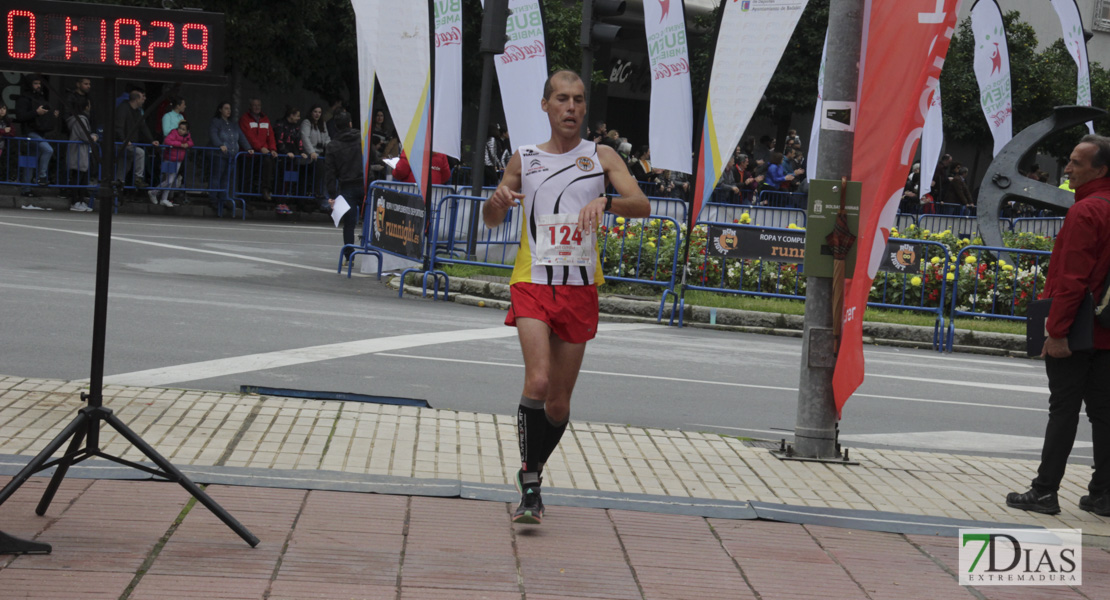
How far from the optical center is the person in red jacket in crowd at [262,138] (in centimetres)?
2297

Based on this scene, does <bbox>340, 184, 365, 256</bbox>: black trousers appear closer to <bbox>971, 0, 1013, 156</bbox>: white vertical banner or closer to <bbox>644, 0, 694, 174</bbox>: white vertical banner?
<bbox>644, 0, 694, 174</bbox>: white vertical banner

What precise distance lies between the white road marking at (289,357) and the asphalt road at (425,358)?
27 mm

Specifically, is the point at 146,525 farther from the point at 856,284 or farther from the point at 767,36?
the point at 767,36

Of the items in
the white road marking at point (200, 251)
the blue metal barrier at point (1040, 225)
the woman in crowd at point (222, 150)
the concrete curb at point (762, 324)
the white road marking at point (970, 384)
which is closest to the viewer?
the white road marking at point (970, 384)

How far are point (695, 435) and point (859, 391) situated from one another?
2952 mm

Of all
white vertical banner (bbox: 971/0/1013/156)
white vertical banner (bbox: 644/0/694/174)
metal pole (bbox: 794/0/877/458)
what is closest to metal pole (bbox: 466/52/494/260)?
white vertical banner (bbox: 644/0/694/174)

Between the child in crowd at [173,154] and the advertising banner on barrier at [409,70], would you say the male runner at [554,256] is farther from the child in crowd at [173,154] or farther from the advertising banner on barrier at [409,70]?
the child in crowd at [173,154]

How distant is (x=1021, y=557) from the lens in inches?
216

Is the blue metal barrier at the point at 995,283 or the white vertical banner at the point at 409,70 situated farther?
the white vertical banner at the point at 409,70

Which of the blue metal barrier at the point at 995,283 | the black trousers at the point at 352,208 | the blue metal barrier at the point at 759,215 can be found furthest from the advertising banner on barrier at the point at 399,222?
the blue metal barrier at the point at 759,215

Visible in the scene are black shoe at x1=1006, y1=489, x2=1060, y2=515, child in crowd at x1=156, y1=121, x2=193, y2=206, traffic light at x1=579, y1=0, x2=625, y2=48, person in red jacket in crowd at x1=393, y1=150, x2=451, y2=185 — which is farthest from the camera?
child in crowd at x1=156, y1=121, x2=193, y2=206

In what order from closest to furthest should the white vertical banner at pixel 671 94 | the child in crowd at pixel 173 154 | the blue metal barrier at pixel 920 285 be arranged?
the blue metal barrier at pixel 920 285
the white vertical banner at pixel 671 94
the child in crowd at pixel 173 154

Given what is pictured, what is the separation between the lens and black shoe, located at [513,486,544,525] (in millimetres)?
5312

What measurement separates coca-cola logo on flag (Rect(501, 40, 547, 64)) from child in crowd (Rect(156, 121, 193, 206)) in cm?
764
